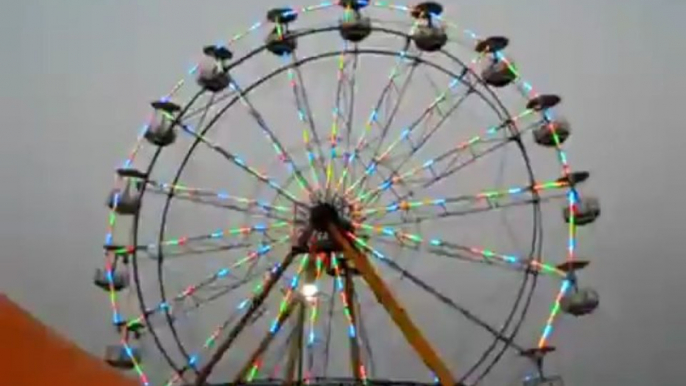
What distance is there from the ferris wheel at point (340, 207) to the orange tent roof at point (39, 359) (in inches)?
6.7

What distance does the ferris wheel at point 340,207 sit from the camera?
335cm

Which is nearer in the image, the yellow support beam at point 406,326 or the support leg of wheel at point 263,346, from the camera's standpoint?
the yellow support beam at point 406,326

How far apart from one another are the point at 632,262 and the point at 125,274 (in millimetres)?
1792

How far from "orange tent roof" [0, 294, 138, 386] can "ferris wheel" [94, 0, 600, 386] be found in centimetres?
17

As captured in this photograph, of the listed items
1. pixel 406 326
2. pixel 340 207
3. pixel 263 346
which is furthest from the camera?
pixel 340 207

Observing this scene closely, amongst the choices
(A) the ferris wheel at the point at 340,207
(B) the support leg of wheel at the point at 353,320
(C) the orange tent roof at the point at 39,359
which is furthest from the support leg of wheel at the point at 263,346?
(C) the orange tent roof at the point at 39,359

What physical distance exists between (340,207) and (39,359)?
965 millimetres

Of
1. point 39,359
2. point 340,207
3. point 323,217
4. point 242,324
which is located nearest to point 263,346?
point 242,324

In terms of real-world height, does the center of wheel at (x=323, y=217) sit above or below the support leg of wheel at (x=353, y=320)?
above

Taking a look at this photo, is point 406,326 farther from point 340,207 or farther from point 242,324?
point 340,207

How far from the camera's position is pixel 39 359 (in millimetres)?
3379

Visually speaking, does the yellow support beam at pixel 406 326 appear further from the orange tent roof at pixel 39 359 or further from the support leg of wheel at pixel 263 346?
the orange tent roof at pixel 39 359

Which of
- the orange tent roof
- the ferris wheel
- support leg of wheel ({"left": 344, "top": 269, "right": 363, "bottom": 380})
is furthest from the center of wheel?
the orange tent roof

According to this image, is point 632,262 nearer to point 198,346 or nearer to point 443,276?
point 443,276
